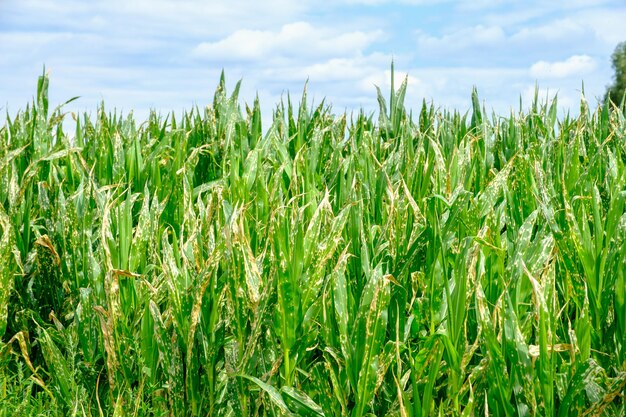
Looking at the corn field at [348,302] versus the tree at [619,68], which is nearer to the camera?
the corn field at [348,302]

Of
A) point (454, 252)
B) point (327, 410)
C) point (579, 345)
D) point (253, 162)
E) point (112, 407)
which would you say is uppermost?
point (253, 162)

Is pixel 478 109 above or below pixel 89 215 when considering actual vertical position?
above

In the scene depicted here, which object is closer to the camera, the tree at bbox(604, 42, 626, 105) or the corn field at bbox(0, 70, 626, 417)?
the corn field at bbox(0, 70, 626, 417)

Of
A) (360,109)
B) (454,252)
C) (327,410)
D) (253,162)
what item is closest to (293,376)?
(327,410)

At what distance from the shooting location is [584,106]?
3.79m

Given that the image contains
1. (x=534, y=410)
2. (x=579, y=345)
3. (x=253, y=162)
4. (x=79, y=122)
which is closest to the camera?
(x=534, y=410)

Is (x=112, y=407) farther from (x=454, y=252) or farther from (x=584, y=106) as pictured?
(x=584, y=106)

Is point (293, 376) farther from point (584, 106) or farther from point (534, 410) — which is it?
point (584, 106)

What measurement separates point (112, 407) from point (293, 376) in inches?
26.4

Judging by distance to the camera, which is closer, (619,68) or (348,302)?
(348,302)

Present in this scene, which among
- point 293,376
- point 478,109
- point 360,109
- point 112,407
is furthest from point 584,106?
point 112,407

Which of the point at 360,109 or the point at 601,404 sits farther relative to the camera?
the point at 360,109

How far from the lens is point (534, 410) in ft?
5.76

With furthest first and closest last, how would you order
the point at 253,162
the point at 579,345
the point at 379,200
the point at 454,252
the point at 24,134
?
the point at 24,134 → the point at 253,162 → the point at 379,200 → the point at 454,252 → the point at 579,345
